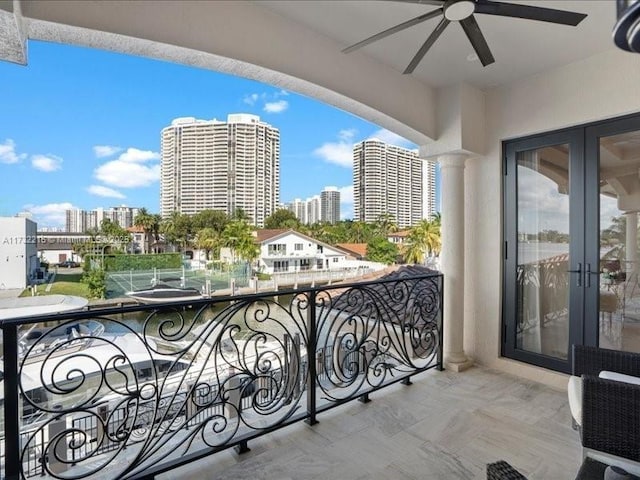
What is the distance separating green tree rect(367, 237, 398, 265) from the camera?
30.8 m

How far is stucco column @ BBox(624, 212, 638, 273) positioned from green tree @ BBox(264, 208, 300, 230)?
102ft

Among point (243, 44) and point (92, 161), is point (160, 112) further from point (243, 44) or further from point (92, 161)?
point (243, 44)

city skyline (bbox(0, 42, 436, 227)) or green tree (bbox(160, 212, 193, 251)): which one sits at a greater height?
city skyline (bbox(0, 42, 436, 227))

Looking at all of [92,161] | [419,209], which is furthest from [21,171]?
[419,209]

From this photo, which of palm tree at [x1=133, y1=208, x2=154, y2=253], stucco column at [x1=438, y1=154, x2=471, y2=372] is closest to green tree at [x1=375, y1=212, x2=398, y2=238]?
palm tree at [x1=133, y1=208, x2=154, y2=253]

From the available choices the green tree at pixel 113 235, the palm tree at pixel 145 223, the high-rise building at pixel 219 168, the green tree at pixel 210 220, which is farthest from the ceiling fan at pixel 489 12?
the palm tree at pixel 145 223

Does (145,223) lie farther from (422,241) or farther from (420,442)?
(420,442)

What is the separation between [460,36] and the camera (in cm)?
249

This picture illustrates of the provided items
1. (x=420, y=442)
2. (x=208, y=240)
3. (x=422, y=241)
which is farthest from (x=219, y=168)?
(x=420, y=442)

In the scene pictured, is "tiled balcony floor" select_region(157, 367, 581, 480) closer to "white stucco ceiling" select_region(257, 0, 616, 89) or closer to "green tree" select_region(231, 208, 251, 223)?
"white stucco ceiling" select_region(257, 0, 616, 89)

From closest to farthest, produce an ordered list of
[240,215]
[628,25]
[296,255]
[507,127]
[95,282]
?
[628,25] → [507,127] → [95,282] → [296,255] → [240,215]

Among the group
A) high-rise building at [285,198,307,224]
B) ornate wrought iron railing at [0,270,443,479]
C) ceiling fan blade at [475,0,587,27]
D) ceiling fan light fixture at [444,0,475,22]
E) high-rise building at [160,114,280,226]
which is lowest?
ornate wrought iron railing at [0,270,443,479]

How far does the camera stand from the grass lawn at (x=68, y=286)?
78.2 feet

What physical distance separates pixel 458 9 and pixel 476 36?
27 cm
